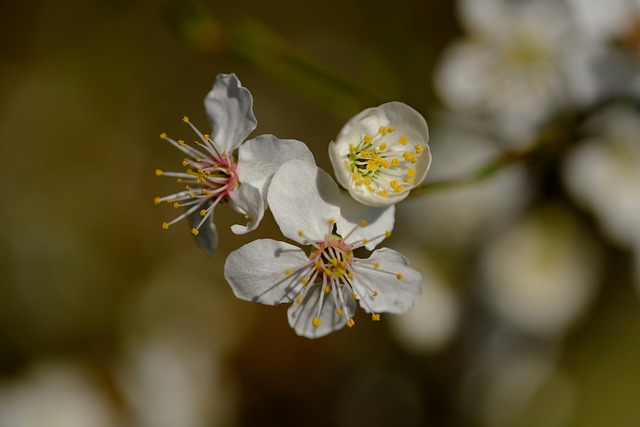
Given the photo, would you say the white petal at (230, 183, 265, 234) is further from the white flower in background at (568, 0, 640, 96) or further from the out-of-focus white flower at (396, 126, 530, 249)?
the out-of-focus white flower at (396, 126, 530, 249)

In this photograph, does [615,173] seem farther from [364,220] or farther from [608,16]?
[364,220]

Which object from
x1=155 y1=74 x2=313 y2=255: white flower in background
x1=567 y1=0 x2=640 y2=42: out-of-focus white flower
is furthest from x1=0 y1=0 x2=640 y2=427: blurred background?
x1=155 y1=74 x2=313 y2=255: white flower in background

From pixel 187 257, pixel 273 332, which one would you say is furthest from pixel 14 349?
pixel 273 332

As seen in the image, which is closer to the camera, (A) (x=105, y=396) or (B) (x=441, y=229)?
(B) (x=441, y=229)

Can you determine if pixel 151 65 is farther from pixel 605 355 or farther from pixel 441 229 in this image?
pixel 605 355

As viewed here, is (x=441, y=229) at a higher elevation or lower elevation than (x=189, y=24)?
lower

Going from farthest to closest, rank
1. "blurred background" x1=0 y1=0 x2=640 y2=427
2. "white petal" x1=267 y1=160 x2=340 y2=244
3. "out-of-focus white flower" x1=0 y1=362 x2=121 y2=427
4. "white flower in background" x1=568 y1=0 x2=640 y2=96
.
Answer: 1. "out-of-focus white flower" x1=0 y1=362 x2=121 y2=427
2. "blurred background" x1=0 y1=0 x2=640 y2=427
3. "white flower in background" x1=568 y1=0 x2=640 y2=96
4. "white petal" x1=267 y1=160 x2=340 y2=244
